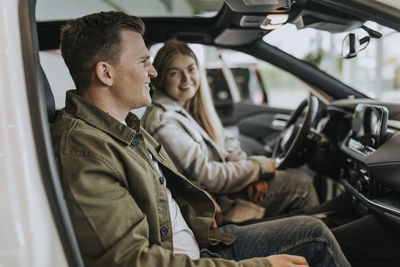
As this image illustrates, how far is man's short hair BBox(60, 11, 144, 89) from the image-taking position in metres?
1.17

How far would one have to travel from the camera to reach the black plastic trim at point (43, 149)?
840 millimetres

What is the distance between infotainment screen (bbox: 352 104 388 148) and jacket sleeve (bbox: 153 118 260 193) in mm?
553

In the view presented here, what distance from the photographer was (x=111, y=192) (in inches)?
36.4

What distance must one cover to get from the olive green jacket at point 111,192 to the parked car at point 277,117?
0.18 ft

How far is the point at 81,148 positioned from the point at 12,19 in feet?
1.13

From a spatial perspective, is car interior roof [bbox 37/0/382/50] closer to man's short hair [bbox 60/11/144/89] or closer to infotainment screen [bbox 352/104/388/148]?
infotainment screen [bbox 352/104/388/148]

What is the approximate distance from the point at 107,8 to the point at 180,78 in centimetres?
189

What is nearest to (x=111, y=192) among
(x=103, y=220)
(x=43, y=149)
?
(x=103, y=220)

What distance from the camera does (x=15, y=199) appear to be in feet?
2.60

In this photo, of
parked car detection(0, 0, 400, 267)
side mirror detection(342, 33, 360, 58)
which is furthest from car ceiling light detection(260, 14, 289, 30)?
side mirror detection(342, 33, 360, 58)

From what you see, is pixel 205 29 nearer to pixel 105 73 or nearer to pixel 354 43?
pixel 354 43

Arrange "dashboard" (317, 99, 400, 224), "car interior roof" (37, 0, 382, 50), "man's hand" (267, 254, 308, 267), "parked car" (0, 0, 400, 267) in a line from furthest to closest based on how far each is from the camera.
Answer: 1. "car interior roof" (37, 0, 382, 50)
2. "dashboard" (317, 99, 400, 224)
3. "man's hand" (267, 254, 308, 267)
4. "parked car" (0, 0, 400, 267)

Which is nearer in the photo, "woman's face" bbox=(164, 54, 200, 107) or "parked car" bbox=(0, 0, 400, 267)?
"parked car" bbox=(0, 0, 400, 267)

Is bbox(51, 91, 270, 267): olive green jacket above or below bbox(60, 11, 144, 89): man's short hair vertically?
below
